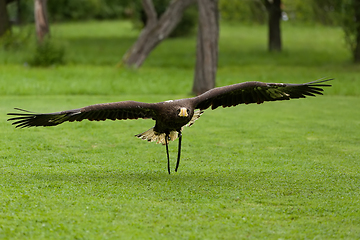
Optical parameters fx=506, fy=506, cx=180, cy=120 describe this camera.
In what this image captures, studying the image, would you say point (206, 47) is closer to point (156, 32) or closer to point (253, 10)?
point (156, 32)

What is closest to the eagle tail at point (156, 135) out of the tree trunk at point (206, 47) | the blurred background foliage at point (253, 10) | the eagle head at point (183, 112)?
the eagle head at point (183, 112)

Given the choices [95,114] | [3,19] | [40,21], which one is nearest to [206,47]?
[95,114]

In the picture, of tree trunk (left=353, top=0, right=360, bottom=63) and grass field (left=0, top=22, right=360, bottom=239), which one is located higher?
tree trunk (left=353, top=0, right=360, bottom=63)

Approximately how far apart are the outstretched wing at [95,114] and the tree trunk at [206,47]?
9.11 m

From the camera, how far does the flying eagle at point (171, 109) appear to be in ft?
20.5

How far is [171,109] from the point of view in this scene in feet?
20.7

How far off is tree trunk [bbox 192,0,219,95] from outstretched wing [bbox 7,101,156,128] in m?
9.11

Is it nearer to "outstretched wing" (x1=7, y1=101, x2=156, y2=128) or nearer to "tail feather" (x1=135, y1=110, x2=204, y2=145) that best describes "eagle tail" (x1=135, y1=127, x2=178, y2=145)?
"tail feather" (x1=135, y1=110, x2=204, y2=145)

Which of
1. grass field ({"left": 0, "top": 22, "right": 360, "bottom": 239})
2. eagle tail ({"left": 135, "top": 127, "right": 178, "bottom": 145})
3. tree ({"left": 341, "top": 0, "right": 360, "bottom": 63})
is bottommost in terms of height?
grass field ({"left": 0, "top": 22, "right": 360, "bottom": 239})

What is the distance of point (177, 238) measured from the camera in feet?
15.8

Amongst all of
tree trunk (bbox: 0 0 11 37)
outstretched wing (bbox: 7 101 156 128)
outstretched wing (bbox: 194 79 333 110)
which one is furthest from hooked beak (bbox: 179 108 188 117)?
tree trunk (bbox: 0 0 11 37)

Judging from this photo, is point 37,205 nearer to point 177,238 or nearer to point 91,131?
point 177,238

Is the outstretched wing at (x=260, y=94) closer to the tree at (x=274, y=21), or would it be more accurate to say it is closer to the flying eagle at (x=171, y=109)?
the flying eagle at (x=171, y=109)

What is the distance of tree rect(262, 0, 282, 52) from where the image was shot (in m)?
27.6
